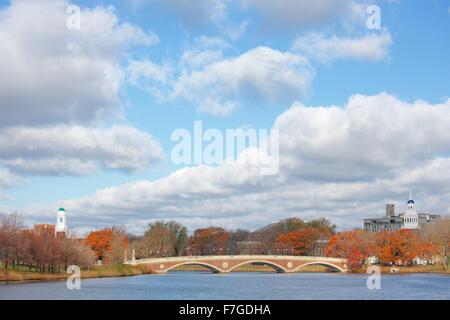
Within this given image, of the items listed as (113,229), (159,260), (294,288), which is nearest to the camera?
(294,288)

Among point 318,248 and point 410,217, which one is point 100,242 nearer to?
point 318,248

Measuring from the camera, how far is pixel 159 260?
300ft

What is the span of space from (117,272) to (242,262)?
20.0m

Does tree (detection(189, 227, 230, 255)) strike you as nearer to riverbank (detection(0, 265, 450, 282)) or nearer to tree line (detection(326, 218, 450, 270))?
riverbank (detection(0, 265, 450, 282))

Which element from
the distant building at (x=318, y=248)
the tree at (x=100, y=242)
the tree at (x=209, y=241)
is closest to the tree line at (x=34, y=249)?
the tree at (x=100, y=242)

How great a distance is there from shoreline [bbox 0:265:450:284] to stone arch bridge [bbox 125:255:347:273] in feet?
8.43

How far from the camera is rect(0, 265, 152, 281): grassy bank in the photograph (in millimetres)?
60847

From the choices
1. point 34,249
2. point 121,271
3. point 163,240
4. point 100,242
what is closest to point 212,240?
point 163,240

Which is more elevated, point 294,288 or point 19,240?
point 19,240

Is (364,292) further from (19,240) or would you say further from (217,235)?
(217,235)

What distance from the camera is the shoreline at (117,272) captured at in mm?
61081
